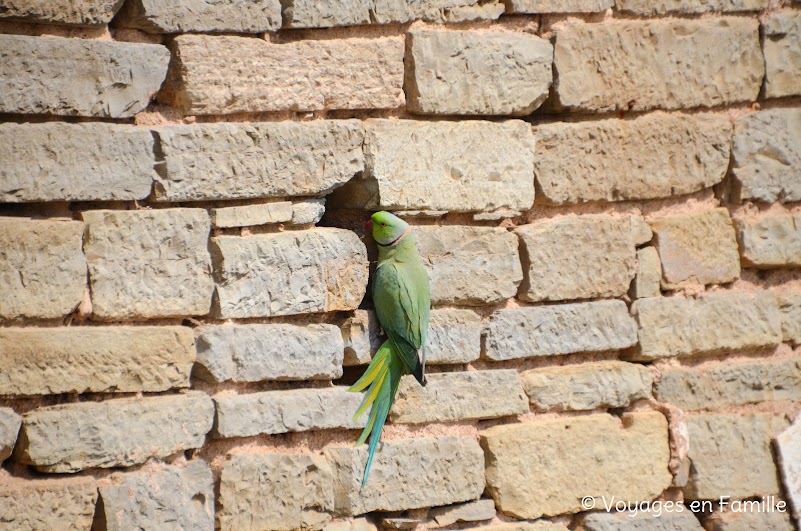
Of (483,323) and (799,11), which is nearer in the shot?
(483,323)

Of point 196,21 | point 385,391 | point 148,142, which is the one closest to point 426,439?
point 385,391

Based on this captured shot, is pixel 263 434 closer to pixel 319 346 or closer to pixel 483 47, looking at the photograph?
pixel 319 346

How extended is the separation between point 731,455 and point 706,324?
547 mm

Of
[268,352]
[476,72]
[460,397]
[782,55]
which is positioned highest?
[782,55]

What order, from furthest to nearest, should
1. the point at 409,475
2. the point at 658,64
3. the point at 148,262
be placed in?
the point at 658,64 → the point at 409,475 → the point at 148,262

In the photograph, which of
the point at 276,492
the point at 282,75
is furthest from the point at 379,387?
the point at 282,75

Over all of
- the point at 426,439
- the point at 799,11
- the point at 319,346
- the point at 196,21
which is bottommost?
the point at 426,439

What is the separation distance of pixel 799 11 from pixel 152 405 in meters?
3.10

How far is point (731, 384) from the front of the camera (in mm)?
4043

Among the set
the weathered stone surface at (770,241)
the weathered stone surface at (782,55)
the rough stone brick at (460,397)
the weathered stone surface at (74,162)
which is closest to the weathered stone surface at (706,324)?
the weathered stone surface at (770,241)

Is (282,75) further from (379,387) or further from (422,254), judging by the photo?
(379,387)

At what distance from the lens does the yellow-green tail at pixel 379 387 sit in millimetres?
3355

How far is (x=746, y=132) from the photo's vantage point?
4.05 metres

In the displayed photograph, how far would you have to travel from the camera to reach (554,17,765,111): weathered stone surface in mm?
3740
